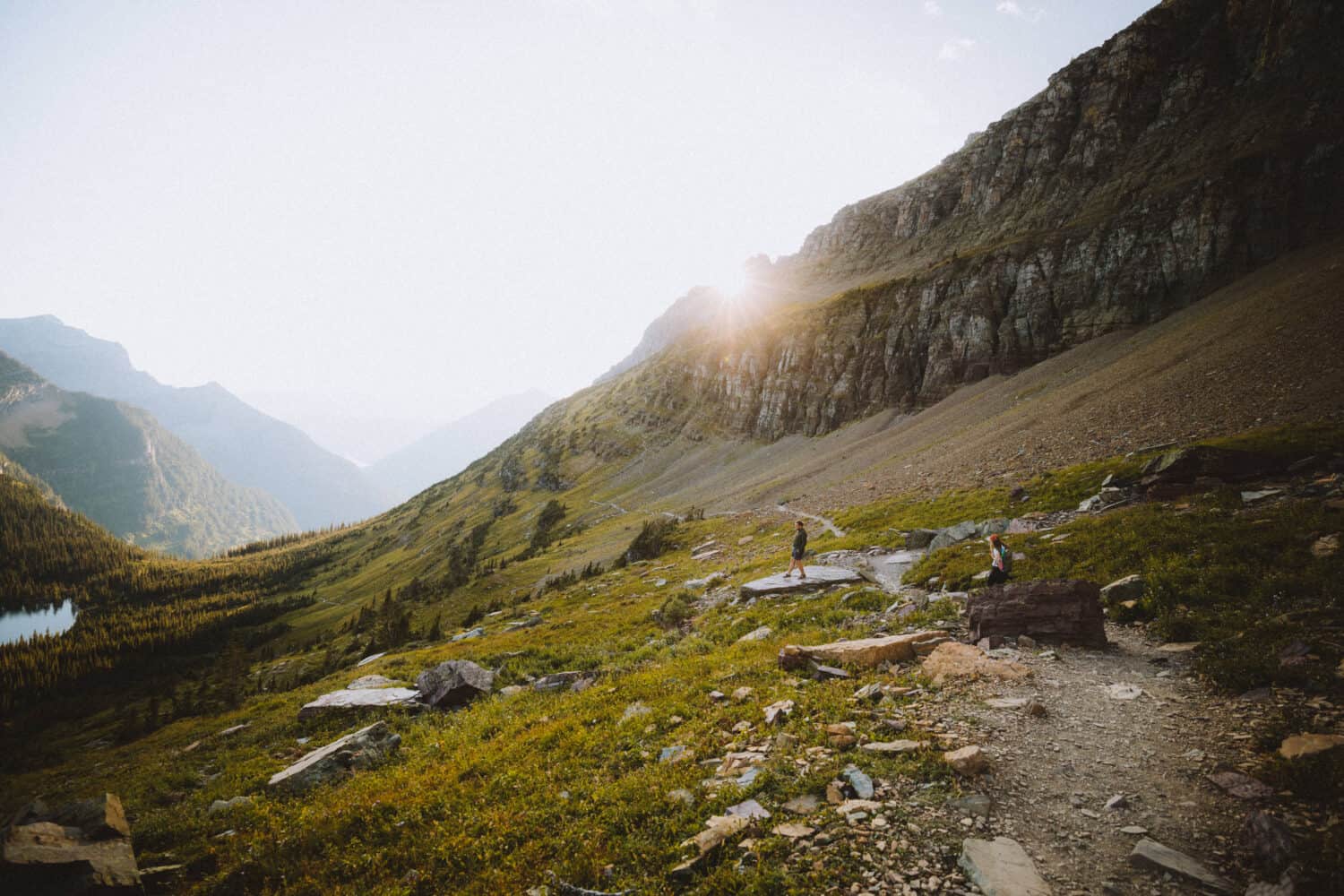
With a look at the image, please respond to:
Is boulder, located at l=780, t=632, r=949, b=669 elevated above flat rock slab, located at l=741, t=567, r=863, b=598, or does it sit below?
above

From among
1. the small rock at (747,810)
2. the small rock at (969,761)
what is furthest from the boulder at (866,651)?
the small rock at (747,810)

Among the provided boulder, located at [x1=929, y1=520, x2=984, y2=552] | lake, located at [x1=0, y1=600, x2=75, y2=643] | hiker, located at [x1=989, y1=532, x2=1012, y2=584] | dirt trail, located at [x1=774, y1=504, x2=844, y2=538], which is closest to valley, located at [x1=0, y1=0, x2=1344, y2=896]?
hiker, located at [x1=989, y1=532, x2=1012, y2=584]

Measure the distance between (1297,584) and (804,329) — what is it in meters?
111

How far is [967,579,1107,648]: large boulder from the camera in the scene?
11961 mm

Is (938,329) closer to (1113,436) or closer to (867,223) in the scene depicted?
(1113,436)

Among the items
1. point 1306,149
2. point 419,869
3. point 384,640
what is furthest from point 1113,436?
point 1306,149

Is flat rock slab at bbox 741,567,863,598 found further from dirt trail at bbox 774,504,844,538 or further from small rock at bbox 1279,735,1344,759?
small rock at bbox 1279,735,1344,759

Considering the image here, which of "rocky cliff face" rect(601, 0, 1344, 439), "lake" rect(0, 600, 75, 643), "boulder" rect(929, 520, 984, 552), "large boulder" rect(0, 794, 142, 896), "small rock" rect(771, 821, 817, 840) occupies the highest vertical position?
"rocky cliff face" rect(601, 0, 1344, 439)

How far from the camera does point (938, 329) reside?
90.3 metres

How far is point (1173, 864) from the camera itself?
5551mm

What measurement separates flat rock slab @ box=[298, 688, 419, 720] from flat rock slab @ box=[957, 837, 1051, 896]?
1773 cm

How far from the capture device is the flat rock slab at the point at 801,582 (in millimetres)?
21562

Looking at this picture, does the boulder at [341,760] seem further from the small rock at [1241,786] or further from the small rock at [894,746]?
the small rock at [1241,786]

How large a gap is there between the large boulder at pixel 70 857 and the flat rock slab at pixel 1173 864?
16.3 m
